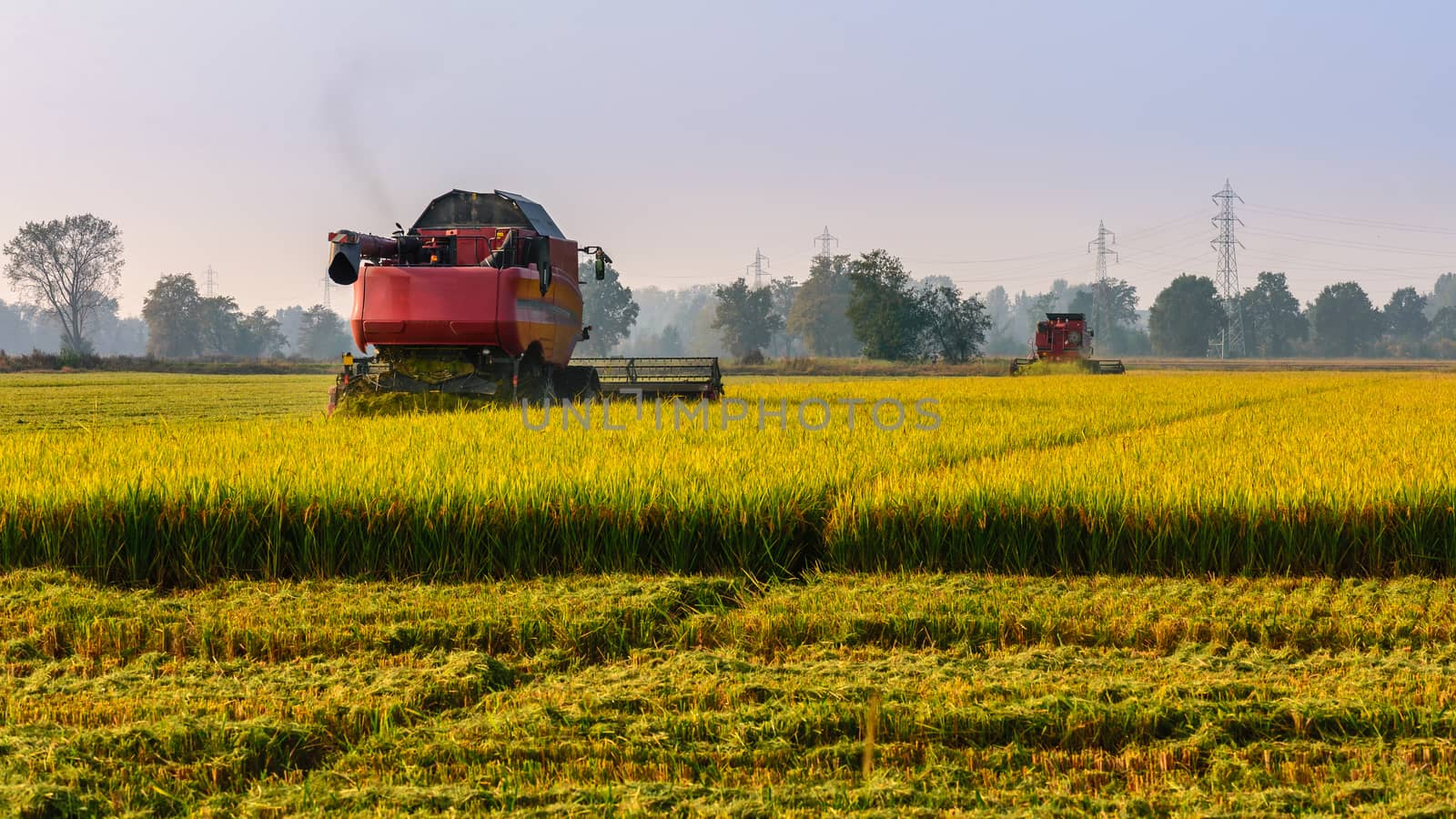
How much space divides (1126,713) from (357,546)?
14.6 ft

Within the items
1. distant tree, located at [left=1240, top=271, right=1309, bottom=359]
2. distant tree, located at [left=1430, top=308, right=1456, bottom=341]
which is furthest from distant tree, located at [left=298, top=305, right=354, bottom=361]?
distant tree, located at [left=1430, top=308, right=1456, bottom=341]

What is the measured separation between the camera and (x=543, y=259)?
50.5ft

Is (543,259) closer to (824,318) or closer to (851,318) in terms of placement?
(851,318)

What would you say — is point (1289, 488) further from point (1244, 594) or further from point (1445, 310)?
point (1445, 310)

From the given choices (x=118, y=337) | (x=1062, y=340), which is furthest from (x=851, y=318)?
(x=118, y=337)

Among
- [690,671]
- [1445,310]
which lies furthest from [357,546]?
[1445,310]

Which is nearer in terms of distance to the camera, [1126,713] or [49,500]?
[1126,713]

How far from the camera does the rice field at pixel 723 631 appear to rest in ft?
11.4

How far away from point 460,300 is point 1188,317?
108382mm

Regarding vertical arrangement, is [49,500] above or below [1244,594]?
above

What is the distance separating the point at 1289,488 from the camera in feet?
21.4

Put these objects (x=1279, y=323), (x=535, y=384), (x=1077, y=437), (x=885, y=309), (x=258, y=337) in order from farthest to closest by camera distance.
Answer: (x=1279, y=323), (x=258, y=337), (x=885, y=309), (x=535, y=384), (x=1077, y=437)

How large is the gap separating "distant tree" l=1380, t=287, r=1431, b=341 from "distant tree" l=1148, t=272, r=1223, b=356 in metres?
30.5

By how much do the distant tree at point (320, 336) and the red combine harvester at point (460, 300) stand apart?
117587 millimetres
